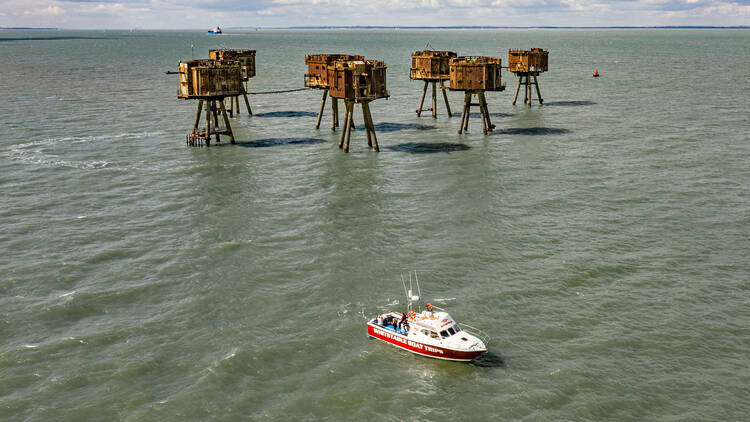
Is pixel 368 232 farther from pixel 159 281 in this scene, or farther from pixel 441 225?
pixel 159 281

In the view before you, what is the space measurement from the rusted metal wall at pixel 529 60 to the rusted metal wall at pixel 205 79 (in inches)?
1780

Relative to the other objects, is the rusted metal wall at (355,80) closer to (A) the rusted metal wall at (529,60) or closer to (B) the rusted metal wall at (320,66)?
(B) the rusted metal wall at (320,66)

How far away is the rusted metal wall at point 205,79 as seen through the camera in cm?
6794

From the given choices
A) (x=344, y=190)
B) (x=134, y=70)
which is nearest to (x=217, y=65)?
(x=344, y=190)


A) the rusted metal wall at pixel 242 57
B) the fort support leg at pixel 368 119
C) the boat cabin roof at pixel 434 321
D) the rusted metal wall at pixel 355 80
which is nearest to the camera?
the boat cabin roof at pixel 434 321

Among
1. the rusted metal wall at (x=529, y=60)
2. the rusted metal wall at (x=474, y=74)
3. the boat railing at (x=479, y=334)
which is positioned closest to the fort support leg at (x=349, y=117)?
the rusted metal wall at (x=474, y=74)

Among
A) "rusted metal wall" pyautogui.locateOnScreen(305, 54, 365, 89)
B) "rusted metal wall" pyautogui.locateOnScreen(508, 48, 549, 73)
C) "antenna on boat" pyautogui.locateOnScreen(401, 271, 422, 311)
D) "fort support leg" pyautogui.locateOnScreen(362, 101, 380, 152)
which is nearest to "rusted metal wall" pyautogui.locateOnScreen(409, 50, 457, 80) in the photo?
"rusted metal wall" pyautogui.locateOnScreen(305, 54, 365, 89)

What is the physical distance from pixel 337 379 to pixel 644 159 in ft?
153

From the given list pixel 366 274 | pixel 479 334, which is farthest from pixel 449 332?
pixel 366 274

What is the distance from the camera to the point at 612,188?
172 feet

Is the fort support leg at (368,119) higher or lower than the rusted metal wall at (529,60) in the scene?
lower

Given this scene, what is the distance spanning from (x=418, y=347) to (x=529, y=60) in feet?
253

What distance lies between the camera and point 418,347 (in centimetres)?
2841

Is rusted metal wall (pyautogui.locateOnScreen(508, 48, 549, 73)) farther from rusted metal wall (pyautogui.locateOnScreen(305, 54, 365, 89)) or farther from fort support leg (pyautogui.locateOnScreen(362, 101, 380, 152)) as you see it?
fort support leg (pyautogui.locateOnScreen(362, 101, 380, 152))
